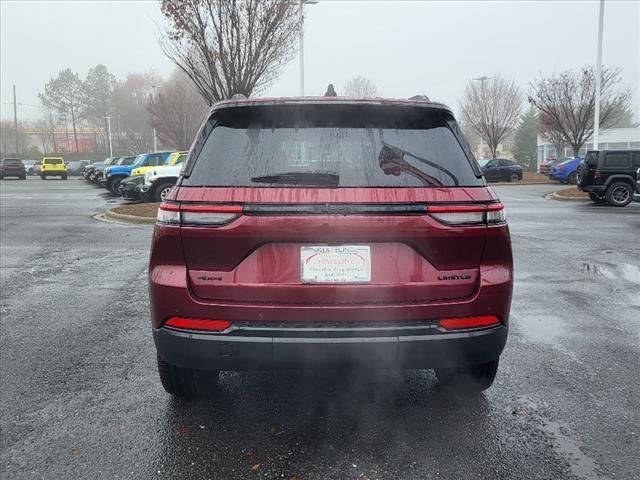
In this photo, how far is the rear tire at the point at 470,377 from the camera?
3.07 metres

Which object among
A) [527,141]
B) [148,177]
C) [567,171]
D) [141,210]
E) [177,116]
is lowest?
[141,210]

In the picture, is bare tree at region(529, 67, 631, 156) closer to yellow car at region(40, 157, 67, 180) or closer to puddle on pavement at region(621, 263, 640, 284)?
puddle on pavement at region(621, 263, 640, 284)

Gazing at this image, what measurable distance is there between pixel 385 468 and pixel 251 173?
1547mm

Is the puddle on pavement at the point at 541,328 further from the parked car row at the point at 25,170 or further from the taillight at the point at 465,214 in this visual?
the parked car row at the point at 25,170

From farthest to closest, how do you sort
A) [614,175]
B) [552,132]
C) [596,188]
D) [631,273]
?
[552,132], [596,188], [614,175], [631,273]

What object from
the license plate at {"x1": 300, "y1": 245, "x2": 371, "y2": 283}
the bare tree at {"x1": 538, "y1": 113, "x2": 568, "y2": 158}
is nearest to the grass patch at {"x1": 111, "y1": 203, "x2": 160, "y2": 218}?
the license plate at {"x1": 300, "y1": 245, "x2": 371, "y2": 283}

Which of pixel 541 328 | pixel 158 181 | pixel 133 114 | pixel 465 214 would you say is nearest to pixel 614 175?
pixel 541 328

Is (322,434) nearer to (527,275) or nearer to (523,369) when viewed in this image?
(523,369)

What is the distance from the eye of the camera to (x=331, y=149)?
2.52 metres

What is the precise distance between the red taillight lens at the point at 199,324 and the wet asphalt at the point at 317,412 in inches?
26.2

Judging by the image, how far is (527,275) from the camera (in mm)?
6703

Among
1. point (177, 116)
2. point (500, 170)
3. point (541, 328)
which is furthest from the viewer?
point (177, 116)

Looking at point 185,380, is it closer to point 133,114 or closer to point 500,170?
point 500,170

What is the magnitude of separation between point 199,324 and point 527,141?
62.9 m
